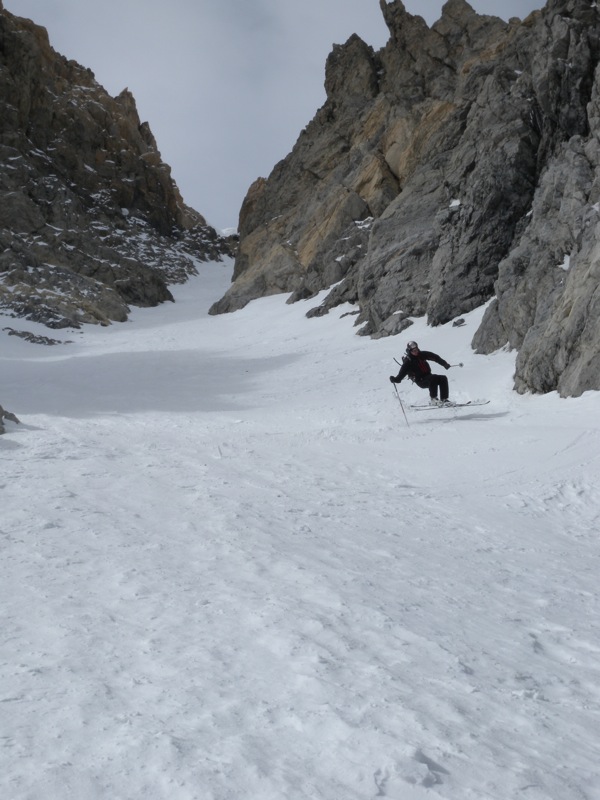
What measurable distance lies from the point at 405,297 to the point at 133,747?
28661mm

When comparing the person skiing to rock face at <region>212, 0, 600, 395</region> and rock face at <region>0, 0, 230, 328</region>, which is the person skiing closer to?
rock face at <region>212, 0, 600, 395</region>

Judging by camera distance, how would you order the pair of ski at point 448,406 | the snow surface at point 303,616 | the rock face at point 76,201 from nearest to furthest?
the snow surface at point 303,616, the pair of ski at point 448,406, the rock face at point 76,201

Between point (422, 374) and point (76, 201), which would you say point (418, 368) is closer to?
point (422, 374)

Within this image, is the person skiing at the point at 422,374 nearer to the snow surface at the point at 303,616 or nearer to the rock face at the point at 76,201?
the snow surface at the point at 303,616

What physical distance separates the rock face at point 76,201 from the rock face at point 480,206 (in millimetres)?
16114

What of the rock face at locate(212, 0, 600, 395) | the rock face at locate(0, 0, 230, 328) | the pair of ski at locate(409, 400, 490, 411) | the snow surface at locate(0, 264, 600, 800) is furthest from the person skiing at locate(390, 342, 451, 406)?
the rock face at locate(0, 0, 230, 328)

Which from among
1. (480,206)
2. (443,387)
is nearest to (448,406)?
(443,387)

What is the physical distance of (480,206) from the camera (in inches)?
1033

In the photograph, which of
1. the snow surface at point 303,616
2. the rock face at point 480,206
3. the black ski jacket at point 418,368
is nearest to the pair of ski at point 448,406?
the black ski jacket at point 418,368

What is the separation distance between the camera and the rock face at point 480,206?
16.8 metres

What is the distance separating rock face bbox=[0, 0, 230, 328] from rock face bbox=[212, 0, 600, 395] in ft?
52.9

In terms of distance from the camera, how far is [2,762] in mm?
2678

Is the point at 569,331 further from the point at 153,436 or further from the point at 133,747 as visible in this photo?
the point at 133,747

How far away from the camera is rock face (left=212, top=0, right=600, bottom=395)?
16797 mm
